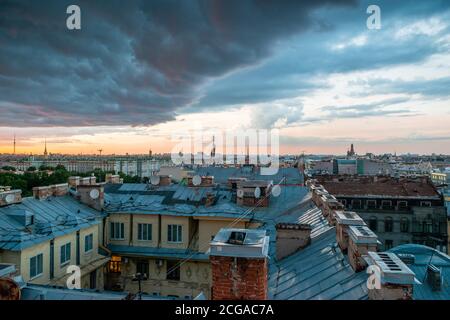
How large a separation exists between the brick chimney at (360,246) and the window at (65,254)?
12.1 metres

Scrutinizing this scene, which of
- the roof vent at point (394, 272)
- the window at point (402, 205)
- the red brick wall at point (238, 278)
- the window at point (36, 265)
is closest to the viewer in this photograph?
the roof vent at point (394, 272)

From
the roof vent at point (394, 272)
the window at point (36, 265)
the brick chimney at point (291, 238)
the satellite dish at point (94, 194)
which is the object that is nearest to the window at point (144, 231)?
the satellite dish at point (94, 194)

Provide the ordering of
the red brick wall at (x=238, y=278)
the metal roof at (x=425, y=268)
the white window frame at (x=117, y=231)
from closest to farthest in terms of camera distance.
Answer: the red brick wall at (x=238, y=278), the metal roof at (x=425, y=268), the white window frame at (x=117, y=231)

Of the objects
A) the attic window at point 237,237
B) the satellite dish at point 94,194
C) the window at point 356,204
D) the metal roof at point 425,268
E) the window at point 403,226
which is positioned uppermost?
the attic window at point 237,237

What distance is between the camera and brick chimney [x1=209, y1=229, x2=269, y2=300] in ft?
21.2

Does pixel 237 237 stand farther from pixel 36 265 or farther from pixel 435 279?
pixel 36 265

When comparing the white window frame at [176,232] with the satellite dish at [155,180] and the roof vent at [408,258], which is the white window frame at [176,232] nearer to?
the satellite dish at [155,180]

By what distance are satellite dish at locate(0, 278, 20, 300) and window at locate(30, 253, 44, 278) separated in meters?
7.30

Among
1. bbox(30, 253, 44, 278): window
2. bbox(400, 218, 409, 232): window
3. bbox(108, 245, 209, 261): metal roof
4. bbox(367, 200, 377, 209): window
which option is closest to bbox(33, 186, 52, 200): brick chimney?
bbox(108, 245, 209, 261): metal roof

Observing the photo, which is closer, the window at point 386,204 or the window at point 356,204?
the window at point 386,204

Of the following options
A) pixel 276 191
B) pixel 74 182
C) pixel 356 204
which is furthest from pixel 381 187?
pixel 74 182

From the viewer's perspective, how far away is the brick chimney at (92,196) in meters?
19.3

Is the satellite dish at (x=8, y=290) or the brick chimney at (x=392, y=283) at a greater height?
the brick chimney at (x=392, y=283)
